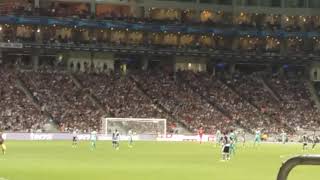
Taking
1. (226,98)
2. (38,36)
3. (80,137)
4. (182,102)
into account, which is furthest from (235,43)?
(80,137)

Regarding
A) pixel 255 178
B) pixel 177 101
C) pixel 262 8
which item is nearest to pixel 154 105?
pixel 177 101

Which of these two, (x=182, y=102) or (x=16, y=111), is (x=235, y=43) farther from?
(x=16, y=111)

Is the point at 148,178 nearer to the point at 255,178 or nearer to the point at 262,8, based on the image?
the point at 255,178

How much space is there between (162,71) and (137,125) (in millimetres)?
25848

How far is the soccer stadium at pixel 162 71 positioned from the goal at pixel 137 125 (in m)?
0.14

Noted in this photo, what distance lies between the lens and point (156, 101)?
95.5 m

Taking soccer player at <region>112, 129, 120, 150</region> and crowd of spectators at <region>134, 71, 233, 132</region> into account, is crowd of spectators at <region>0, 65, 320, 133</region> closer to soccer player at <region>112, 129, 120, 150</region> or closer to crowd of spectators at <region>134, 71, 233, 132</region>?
crowd of spectators at <region>134, 71, 233, 132</region>

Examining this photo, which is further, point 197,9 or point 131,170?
point 197,9

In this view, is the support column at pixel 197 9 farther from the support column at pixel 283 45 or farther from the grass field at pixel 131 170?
the grass field at pixel 131 170

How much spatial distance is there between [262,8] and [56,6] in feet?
112

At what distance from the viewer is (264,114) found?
97500 mm

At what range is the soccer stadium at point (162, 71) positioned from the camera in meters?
84.0

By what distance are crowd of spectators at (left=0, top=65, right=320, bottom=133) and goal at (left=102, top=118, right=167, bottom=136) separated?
1.00 ft

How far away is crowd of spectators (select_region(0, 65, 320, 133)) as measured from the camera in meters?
85.1
